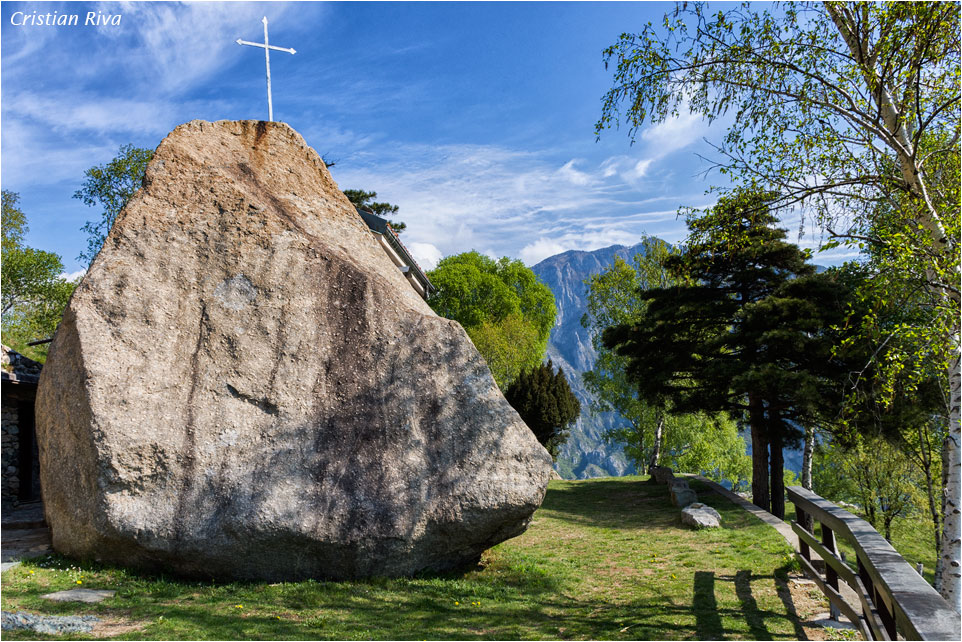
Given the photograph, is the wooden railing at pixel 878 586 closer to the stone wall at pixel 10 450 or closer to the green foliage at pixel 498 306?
the stone wall at pixel 10 450

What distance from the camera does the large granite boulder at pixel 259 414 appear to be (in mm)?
7617

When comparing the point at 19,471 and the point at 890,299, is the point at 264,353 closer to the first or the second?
the point at 890,299

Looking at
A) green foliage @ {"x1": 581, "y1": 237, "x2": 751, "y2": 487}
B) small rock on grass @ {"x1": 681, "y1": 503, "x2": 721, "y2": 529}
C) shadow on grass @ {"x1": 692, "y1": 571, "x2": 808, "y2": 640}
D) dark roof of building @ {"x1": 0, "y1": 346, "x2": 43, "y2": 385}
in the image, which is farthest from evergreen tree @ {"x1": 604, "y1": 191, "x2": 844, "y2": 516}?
dark roof of building @ {"x1": 0, "y1": 346, "x2": 43, "y2": 385}

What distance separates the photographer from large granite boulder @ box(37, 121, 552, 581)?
7617 mm

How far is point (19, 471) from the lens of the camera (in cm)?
1474

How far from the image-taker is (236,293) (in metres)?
8.54

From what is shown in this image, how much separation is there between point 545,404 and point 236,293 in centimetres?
2030

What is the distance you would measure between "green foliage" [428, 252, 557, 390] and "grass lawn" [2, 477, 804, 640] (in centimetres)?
2518

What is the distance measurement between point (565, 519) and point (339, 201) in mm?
9447

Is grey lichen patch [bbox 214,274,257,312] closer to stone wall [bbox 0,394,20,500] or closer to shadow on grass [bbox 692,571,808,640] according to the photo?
shadow on grass [bbox 692,571,808,640]

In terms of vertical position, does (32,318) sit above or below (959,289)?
above

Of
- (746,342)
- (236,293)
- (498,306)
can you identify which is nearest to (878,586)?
(236,293)

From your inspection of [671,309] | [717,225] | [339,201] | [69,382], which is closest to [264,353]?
[69,382]

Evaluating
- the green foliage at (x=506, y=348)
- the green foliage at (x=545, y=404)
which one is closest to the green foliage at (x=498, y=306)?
the green foliage at (x=506, y=348)
